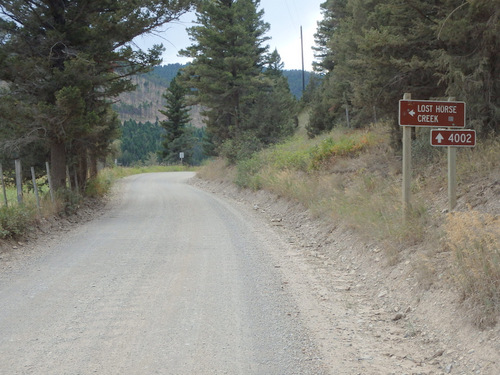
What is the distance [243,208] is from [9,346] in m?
12.4

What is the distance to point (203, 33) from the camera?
29.4 metres

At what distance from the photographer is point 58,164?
15.6m

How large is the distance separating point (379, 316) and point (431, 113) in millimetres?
3642

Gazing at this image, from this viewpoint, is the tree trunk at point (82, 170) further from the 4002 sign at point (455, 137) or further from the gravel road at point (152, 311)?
the 4002 sign at point (455, 137)

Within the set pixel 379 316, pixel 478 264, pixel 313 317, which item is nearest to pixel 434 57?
pixel 478 264

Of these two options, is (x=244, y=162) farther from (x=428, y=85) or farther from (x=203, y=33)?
(x=428, y=85)

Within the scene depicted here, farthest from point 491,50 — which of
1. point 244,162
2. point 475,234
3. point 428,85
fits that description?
point 244,162

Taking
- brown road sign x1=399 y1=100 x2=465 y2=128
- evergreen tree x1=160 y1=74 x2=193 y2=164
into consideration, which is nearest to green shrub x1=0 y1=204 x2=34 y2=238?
brown road sign x1=399 y1=100 x2=465 y2=128

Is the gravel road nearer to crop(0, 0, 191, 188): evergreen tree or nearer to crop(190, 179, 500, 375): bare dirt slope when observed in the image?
crop(190, 179, 500, 375): bare dirt slope

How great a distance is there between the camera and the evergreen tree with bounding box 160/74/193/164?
6259 centimetres

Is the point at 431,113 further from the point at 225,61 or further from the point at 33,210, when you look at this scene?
the point at 225,61

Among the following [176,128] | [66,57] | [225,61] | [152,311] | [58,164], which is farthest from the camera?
[176,128]

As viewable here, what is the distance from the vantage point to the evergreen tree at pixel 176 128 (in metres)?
62.6

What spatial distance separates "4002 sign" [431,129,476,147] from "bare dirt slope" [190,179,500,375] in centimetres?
187
